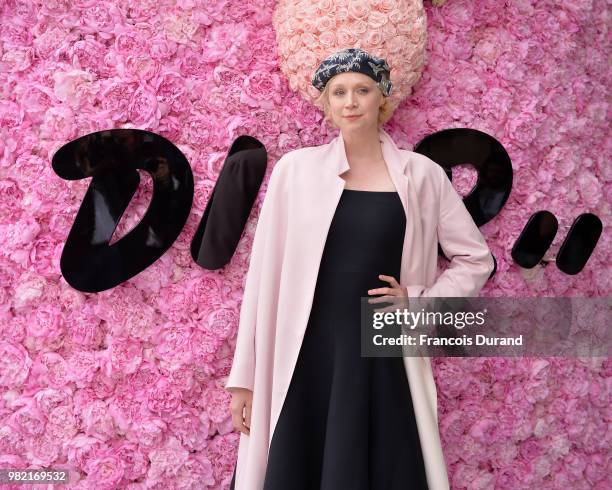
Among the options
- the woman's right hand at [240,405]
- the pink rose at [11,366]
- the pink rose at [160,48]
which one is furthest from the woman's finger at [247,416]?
the pink rose at [160,48]

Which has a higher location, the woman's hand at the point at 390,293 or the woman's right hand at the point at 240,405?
the woman's hand at the point at 390,293

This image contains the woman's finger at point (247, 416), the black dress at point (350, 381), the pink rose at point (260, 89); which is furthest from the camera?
the pink rose at point (260, 89)

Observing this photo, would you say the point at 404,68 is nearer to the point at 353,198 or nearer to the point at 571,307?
the point at 353,198

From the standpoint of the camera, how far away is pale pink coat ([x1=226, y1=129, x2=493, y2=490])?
196 cm

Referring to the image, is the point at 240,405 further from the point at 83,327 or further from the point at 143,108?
the point at 143,108

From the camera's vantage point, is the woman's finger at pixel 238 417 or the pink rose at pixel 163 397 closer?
the woman's finger at pixel 238 417

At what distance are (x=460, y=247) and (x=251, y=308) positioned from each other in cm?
78

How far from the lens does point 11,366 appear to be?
7.00ft

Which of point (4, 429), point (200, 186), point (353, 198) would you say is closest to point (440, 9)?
point (353, 198)

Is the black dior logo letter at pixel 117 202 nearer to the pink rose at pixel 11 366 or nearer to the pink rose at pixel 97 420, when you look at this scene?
the pink rose at pixel 11 366

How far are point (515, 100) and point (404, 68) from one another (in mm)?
551

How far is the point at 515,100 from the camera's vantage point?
2.45 m

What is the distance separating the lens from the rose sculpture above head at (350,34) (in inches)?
83.9

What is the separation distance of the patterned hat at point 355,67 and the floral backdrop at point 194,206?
213 mm
